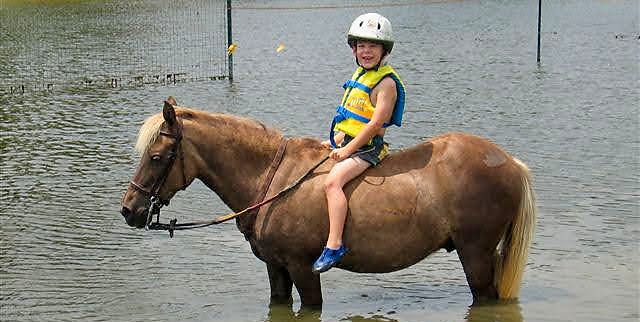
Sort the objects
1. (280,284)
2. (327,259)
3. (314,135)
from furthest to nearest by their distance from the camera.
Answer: (314,135) → (280,284) → (327,259)

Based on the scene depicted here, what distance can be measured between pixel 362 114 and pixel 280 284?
1500 mm

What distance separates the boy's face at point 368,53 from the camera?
275 inches

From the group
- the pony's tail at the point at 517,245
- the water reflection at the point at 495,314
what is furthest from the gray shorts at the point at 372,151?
the water reflection at the point at 495,314

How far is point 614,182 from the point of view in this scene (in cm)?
1262

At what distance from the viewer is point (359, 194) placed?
280 inches

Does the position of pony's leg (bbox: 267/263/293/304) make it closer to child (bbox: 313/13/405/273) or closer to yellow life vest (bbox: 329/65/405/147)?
child (bbox: 313/13/405/273)

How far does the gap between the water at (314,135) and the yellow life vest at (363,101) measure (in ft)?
4.80

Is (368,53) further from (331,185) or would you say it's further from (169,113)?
(169,113)

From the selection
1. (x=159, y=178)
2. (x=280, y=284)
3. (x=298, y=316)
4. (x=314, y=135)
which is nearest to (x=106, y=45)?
→ (x=314, y=135)

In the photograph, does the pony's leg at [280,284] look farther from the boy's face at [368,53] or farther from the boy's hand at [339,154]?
the boy's face at [368,53]

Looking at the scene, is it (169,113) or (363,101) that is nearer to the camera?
(169,113)

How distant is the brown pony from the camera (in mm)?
7113

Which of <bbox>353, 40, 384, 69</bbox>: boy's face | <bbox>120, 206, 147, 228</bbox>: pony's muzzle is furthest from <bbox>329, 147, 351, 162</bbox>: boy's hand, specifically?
<bbox>120, 206, 147, 228</bbox>: pony's muzzle

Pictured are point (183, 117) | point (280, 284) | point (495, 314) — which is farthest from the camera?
point (280, 284)
